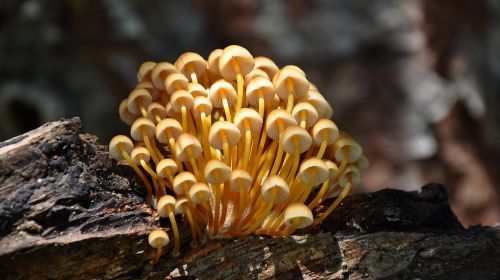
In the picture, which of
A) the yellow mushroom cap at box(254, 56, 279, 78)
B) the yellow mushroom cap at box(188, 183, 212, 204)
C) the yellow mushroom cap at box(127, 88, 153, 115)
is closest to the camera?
the yellow mushroom cap at box(188, 183, 212, 204)

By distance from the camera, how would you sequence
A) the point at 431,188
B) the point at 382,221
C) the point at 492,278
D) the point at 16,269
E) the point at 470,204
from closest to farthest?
the point at 16,269, the point at 492,278, the point at 382,221, the point at 431,188, the point at 470,204

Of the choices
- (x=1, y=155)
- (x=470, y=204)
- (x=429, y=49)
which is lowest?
(x=1, y=155)

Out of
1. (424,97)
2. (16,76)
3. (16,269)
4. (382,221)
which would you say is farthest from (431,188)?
(16,76)

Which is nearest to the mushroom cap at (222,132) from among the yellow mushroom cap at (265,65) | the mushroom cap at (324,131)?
the mushroom cap at (324,131)

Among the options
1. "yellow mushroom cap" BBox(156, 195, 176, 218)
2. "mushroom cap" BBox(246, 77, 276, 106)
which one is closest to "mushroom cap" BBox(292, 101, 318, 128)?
"mushroom cap" BBox(246, 77, 276, 106)

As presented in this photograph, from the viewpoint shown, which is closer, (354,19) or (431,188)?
(431,188)

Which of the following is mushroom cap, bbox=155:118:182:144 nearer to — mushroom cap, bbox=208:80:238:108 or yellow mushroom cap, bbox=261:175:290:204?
mushroom cap, bbox=208:80:238:108

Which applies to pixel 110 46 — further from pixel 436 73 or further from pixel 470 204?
pixel 470 204
